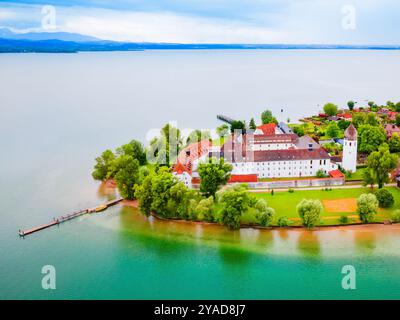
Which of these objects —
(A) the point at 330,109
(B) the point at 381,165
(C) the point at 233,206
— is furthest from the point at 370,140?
(A) the point at 330,109

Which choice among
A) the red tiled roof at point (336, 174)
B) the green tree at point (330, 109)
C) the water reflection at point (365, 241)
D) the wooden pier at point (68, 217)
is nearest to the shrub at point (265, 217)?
the water reflection at point (365, 241)

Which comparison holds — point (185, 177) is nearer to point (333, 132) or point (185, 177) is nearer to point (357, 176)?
point (357, 176)

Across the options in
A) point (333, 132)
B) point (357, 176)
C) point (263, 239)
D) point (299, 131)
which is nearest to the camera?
point (263, 239)

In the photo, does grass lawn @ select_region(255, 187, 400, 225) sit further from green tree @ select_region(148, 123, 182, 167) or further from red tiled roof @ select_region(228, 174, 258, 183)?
green tree @ select_region(148, 123, 182, 167)

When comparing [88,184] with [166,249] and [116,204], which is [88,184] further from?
[166,249]

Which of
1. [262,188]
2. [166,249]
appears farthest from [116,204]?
[262,188]
